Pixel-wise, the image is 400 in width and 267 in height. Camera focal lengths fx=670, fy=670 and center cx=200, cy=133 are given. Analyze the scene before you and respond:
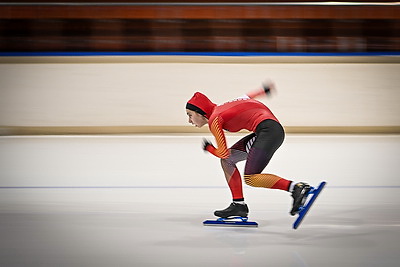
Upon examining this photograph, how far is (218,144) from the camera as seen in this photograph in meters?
3.12

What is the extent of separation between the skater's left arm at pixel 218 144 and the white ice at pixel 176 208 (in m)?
0.38

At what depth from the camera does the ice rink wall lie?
25.7 ft

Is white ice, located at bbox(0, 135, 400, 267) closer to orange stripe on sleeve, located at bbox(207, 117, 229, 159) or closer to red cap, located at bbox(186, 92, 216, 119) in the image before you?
orange stripe on sleeve, located at bbox(207, 117, 229, 159)

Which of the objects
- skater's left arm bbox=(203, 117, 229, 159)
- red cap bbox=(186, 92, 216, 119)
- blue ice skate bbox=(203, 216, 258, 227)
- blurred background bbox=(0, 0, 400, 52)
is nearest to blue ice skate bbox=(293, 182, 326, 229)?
blue ice skate bbox=(203, 216, 258, 227)

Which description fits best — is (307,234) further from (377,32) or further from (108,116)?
(377,32)

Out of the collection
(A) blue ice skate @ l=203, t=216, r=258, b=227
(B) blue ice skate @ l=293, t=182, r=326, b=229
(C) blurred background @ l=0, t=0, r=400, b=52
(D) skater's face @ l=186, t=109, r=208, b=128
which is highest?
(C) blurred background @ l=0, t=0, r=400, b=52

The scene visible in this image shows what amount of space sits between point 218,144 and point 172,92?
4862mm

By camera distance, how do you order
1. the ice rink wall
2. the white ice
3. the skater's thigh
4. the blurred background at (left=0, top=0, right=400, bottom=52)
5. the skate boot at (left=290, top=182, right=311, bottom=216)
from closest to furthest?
the white ice → the skate boot at (left=290, top=182, right=311, bottom=216) → the skater's thigh → the ice rink wall → the blurred background at (left=0, top=0, right=400, bottom=52)

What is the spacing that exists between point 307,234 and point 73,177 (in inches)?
93.2

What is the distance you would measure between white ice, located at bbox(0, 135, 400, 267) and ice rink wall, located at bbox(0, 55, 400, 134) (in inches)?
41.0

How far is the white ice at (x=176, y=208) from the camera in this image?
270 centimetres

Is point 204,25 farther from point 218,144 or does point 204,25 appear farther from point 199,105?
point 218,144

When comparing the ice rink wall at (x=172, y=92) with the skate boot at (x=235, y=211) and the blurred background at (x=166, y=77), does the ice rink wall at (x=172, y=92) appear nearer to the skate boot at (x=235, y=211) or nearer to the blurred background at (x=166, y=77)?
the blurred background at (x=166, y=77)

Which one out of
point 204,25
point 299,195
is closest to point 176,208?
point 299,195
